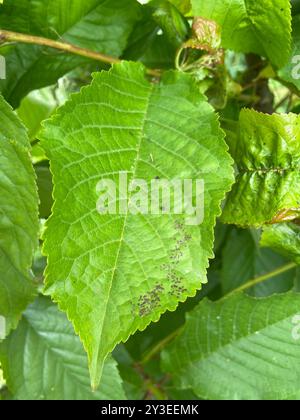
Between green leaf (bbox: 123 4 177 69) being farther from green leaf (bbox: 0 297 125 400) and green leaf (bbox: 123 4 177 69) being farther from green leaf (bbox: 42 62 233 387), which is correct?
green leaf (bbox: 0 297 125 400)

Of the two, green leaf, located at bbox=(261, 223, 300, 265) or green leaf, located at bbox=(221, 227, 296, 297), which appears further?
green leaf, located at bbox=(221, 227, 296, 297)

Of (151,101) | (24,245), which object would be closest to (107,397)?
(24,245)

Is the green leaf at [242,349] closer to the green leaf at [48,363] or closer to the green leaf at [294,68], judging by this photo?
the green leaf at [48,363]

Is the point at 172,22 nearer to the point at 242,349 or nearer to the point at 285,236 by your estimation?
the point at 285,236

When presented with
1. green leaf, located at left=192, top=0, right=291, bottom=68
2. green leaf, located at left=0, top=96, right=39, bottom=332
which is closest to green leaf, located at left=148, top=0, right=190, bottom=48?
green leaf, located at left=192, top=0, right=291, bottom=68
